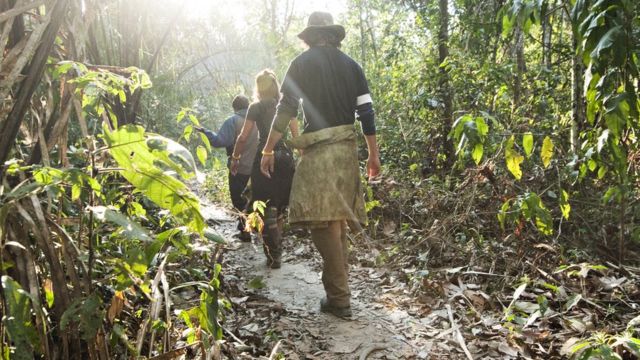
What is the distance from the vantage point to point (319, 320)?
3375mm

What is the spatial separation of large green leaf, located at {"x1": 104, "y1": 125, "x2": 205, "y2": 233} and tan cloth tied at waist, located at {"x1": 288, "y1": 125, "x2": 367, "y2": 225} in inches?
75.8

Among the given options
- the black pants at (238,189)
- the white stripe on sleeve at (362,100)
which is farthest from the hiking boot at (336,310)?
the black pants at (238,189)

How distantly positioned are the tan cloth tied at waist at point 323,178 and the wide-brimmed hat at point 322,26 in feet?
2.37

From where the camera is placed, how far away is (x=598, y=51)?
1.85m

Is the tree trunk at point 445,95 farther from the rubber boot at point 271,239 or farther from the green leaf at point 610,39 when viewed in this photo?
the green leaf at point 610,39

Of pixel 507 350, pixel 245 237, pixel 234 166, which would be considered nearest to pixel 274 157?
pixel 234 166

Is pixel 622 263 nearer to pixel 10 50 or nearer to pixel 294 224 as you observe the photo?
pixel 294 224

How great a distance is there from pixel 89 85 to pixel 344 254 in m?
2.26

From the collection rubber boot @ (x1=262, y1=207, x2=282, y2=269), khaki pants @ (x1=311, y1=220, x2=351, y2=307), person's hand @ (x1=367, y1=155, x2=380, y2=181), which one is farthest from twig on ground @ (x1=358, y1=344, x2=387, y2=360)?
rubber boot @ (x1=262, y1=207, x2=282, y2=269)

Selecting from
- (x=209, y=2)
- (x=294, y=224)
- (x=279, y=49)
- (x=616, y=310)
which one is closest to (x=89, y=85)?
(x=294, y=224)

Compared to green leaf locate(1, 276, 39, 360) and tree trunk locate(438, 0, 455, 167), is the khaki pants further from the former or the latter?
tree trunk locate(438, 0, 455, 167)

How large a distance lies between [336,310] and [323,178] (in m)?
0.96

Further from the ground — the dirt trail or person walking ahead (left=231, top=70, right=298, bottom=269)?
person walking ahead (left=231, top=70, right=298, bottom=269)

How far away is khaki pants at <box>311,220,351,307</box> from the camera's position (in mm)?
3418
